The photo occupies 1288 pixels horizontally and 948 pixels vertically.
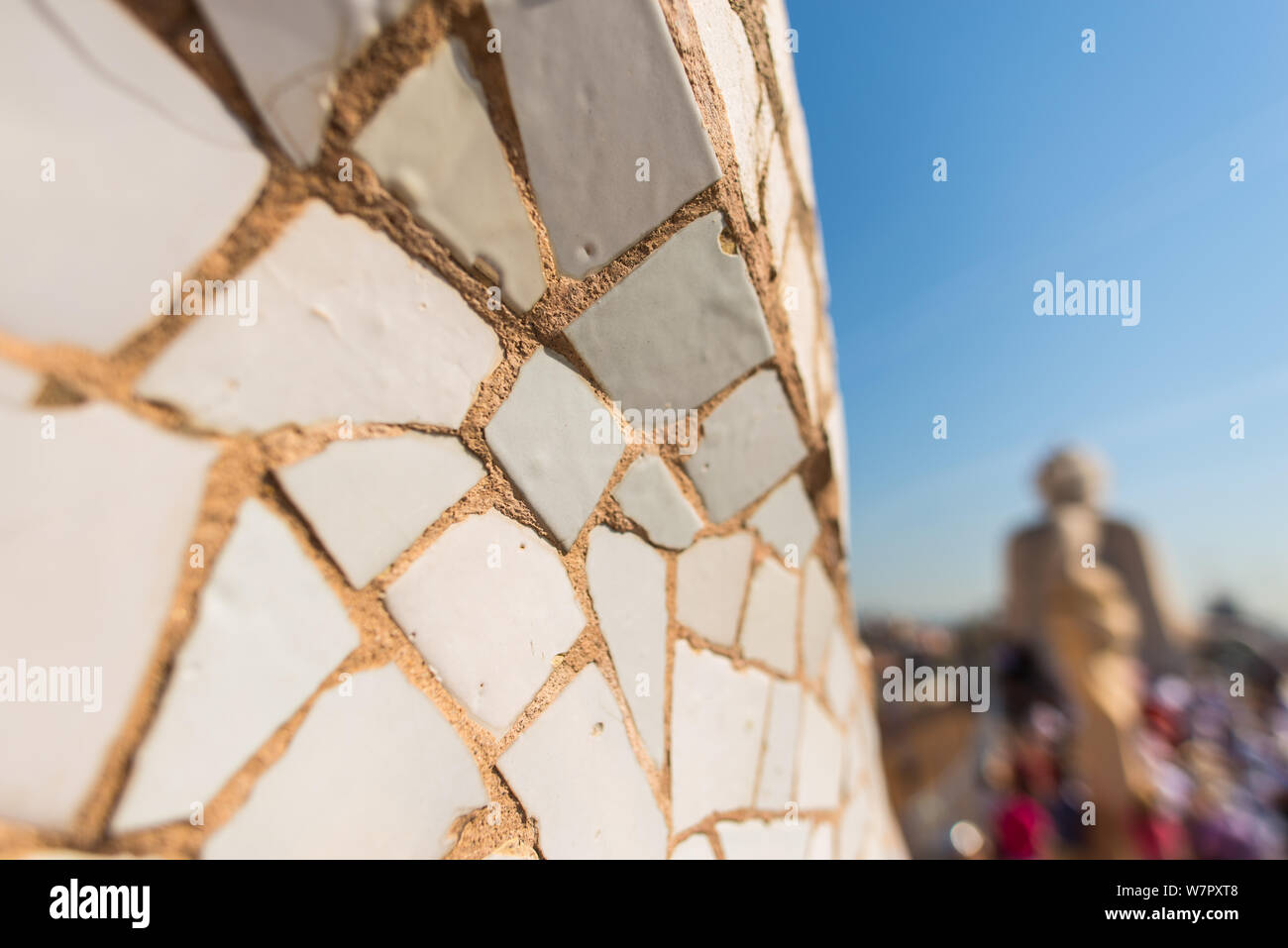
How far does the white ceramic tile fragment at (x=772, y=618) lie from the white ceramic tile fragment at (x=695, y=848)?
0.28 m

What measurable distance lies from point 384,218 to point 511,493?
27cm

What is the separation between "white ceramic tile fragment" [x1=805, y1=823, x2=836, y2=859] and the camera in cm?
113

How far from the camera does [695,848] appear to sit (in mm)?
808

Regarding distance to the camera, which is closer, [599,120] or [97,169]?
[97,169]

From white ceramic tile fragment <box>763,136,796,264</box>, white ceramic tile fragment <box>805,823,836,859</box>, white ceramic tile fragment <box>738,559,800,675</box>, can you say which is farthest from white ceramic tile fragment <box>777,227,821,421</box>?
white ceramic tile fragment <box>805,823,836,859</box>

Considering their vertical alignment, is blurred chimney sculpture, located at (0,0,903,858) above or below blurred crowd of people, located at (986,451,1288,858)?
above

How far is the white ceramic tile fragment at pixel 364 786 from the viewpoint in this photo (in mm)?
409

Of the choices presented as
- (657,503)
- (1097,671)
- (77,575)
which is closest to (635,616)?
(657,503)

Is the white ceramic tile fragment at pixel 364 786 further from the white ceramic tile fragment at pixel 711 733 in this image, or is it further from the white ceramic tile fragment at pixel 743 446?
the white ceramic tile fragment at pixel 743 446

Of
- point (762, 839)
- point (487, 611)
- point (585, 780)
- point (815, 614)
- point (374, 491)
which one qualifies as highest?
point (374, 491)

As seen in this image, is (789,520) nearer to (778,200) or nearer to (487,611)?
(778,200)

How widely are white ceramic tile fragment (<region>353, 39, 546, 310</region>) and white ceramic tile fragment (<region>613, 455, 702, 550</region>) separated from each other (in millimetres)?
285

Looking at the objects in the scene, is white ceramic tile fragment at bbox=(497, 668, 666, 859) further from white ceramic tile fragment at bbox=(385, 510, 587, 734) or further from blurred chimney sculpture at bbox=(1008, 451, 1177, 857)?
blurred chimney sculpture at bbox=(1008, 451, 1177, 857)

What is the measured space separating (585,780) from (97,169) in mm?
679
